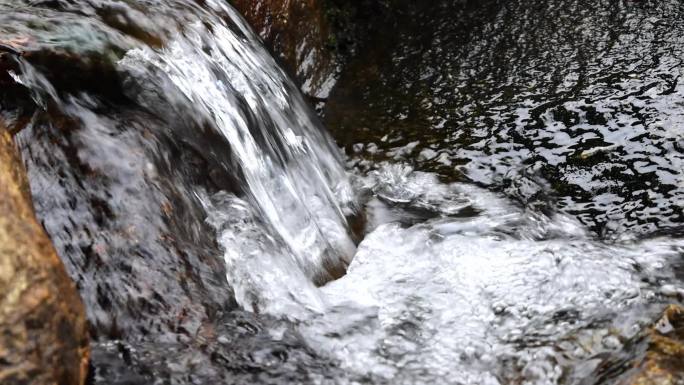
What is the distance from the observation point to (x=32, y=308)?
2.00 metres

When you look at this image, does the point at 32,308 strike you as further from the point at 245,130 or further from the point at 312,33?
the point at 312,33

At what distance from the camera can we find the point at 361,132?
5613 millimetres

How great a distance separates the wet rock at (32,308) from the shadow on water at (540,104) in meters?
3.03

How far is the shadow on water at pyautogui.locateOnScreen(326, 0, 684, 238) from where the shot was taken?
4.41 meters

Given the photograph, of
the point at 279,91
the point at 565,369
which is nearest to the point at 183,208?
the point at 565,369

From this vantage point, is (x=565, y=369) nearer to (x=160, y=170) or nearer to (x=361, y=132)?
(x=160, y=170)

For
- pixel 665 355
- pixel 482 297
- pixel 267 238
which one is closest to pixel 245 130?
pixel 267 238

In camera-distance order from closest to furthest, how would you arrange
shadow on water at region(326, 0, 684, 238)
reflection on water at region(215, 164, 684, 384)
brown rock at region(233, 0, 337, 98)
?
1. reflection on water at region(215, 164, 684, 384)
2. shadow on water at region(326, 0, 684, 238)
3. brown rock at region(233, 0, 337, 98)

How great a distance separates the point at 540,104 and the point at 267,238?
278cm

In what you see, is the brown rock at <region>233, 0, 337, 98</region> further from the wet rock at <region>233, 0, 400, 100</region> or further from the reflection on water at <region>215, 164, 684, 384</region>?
the reflection on water at <region>215, 164, 684, 384</region>

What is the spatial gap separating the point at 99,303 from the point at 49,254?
1.56 feet

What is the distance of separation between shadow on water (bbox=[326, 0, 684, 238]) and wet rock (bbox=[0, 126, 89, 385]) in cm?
303

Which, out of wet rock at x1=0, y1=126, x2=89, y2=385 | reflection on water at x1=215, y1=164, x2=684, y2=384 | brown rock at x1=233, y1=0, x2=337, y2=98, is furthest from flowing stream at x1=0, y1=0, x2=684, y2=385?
brown rock at x1=233, y1=0, x2=337, y2=98

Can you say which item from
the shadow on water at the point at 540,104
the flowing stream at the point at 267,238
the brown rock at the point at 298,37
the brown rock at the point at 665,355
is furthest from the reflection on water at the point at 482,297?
the brown rock at the point at 298,37
